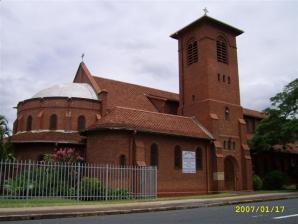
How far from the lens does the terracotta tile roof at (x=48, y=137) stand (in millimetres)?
30516

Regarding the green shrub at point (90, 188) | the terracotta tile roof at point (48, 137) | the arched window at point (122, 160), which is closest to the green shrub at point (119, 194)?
the green shrub at point (90, 188)

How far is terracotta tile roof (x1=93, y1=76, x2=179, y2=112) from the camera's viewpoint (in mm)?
35344

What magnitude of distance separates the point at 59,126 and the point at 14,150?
4.24 metres

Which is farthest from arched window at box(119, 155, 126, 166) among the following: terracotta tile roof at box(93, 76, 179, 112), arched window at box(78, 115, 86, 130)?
terracotta tile roof at box(93, 76, 179, 112)

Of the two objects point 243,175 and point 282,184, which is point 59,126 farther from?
point 282,184

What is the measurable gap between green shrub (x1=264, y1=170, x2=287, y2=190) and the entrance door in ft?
17.7

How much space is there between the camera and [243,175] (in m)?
33.8

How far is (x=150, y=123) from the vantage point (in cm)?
2909

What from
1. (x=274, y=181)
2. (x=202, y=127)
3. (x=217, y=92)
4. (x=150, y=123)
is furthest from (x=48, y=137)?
(x=274, y=181)

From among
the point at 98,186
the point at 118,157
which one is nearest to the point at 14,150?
the point at 118,157

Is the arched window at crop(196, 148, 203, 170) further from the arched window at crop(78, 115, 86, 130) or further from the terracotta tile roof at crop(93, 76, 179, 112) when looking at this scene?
the arched window at crop(78, 115, 86, 130)

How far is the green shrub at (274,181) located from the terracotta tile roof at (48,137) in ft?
63.3

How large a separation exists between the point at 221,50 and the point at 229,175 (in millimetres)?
12361

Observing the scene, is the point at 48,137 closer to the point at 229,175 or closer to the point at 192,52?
the point at 192,52
